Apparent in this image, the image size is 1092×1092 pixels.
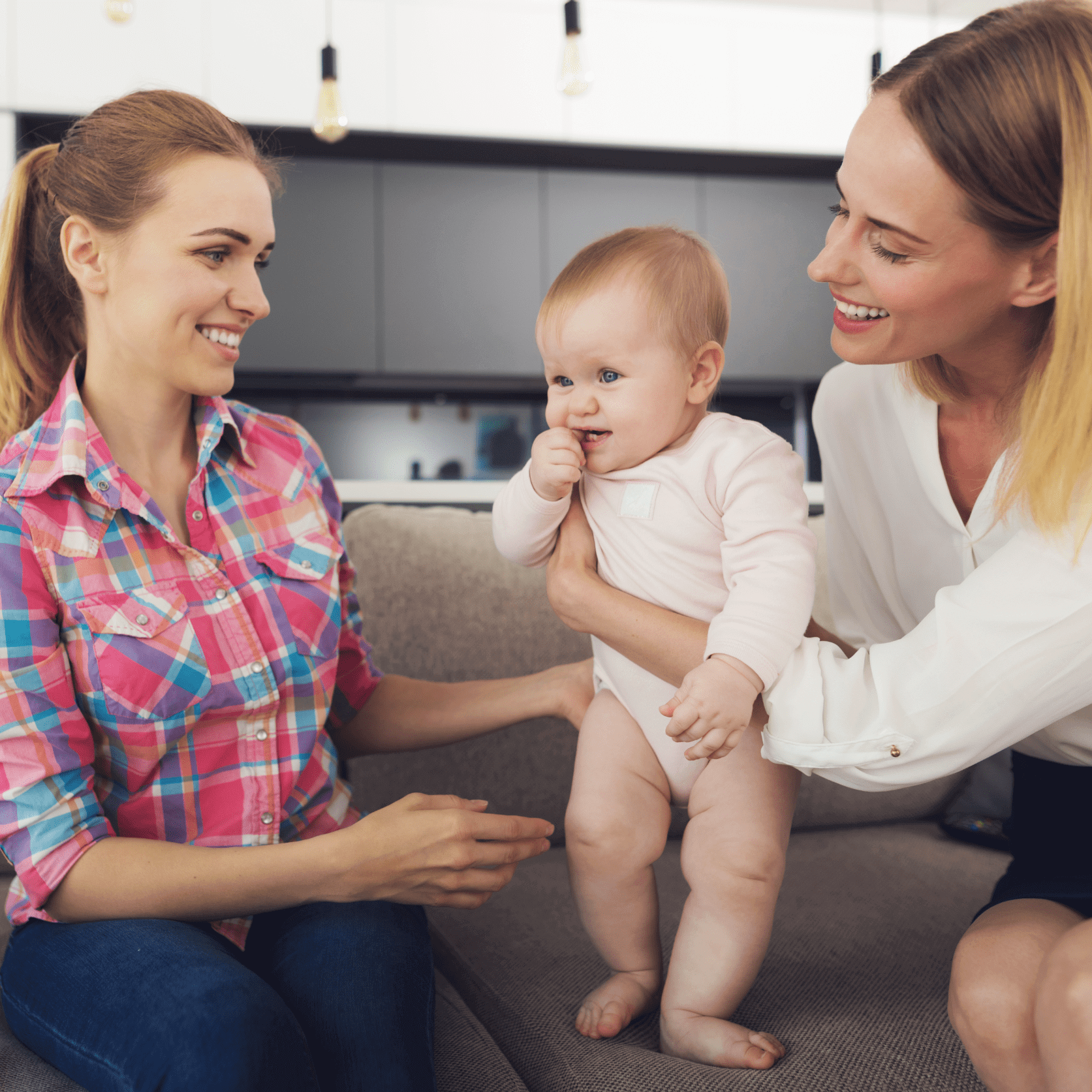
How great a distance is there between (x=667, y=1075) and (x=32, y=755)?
0.72 metres

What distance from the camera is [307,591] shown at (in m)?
1.22

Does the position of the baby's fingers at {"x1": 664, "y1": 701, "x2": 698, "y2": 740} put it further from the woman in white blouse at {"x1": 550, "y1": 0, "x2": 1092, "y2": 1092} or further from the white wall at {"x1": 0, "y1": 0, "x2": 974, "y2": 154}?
the white wall at {"x1": 0, "y1": 0, "x2": 974, "y2": 154}

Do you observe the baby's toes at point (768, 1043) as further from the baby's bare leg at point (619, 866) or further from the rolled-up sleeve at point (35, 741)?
the rolled-up sleeve at point (35, 741)

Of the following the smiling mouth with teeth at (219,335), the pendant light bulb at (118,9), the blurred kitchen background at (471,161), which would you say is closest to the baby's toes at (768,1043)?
the smiling mouth with teeth at (219,335)

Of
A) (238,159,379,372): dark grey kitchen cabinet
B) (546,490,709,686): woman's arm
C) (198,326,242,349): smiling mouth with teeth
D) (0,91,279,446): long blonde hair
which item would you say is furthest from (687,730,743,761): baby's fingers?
(238,159,379,372): dark grey kitchen cabinet

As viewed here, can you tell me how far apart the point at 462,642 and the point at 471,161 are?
11.2 feet

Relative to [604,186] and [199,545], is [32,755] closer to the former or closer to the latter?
[199,545]

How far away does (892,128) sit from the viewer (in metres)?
0.96

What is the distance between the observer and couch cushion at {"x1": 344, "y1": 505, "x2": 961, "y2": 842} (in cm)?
156

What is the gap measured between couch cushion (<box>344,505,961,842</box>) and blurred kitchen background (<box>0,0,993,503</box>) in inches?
93.8

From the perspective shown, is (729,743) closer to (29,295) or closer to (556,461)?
(556,461)

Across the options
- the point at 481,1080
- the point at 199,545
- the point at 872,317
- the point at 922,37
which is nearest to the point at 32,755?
the point at 199,545

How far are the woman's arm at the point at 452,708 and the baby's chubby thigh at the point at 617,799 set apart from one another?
0.36ft

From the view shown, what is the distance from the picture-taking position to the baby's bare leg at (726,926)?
1.02 meters
